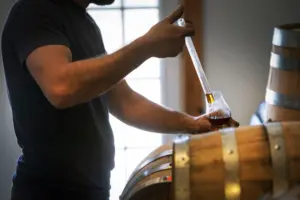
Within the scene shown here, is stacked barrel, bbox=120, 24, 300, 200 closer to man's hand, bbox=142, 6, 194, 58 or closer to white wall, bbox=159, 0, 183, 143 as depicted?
man's hand, bbox=142, 6, 194, 58

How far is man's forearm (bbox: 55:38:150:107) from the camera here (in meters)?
1.06

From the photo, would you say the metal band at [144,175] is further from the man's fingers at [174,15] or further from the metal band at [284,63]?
the metal band at [284,63]

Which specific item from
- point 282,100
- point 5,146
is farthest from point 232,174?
point 5,146

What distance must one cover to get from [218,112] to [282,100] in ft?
1.67

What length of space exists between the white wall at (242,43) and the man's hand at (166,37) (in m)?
1.16

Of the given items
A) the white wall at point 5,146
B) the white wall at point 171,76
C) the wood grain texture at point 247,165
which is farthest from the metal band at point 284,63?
the white wall at point 5,146

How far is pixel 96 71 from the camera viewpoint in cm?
107

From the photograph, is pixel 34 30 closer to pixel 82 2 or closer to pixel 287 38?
pixel 82 2

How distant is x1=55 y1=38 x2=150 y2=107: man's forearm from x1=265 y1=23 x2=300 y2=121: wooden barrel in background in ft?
2.49

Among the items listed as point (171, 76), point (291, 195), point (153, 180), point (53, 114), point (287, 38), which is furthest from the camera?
point (171, 76)

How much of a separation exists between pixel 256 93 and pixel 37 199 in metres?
1.27

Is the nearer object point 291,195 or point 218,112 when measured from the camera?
point 291,195

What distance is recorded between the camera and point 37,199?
1.27 meters

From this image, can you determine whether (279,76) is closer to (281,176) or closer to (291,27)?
(291,27)
